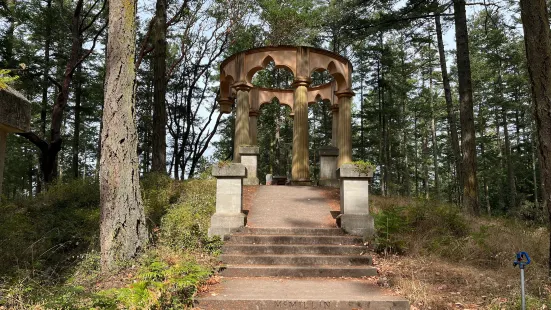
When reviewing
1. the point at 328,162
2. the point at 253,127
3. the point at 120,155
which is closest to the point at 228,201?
the point at 120,155

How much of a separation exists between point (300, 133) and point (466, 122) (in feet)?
18.4

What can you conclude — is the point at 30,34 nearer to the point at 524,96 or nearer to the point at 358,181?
the point at 358,181

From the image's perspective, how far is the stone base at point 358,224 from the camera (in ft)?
26.1

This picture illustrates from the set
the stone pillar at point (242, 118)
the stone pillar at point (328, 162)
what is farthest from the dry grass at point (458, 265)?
the stone pillar at point (242, 118)

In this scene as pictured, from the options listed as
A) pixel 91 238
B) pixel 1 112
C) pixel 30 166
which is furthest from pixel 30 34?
pixel 1 112

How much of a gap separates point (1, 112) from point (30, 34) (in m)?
22.5

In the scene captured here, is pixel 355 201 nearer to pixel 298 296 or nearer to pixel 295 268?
pixel 295 268

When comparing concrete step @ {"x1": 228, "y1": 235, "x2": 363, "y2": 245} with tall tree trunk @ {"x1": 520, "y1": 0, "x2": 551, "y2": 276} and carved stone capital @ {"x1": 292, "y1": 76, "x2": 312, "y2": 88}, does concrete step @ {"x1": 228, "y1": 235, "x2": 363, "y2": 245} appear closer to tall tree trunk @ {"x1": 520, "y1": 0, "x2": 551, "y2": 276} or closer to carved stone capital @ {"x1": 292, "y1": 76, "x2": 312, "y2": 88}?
tall tree trunk @ {"x1": 520, "y1": 0, "x2": 551, "y2": 276}

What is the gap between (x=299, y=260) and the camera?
6.77m

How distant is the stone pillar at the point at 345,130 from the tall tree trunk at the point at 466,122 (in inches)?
151

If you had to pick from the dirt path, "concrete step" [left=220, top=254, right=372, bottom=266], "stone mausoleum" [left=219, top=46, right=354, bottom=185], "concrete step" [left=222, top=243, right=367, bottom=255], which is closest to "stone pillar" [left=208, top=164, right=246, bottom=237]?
the dirt path

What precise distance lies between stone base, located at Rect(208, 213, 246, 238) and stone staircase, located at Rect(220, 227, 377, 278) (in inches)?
9.7

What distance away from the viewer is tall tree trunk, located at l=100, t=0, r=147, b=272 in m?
6.33

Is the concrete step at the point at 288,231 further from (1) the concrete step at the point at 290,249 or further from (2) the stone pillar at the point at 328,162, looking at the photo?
(2) the stone pillar at the point at 328,162
